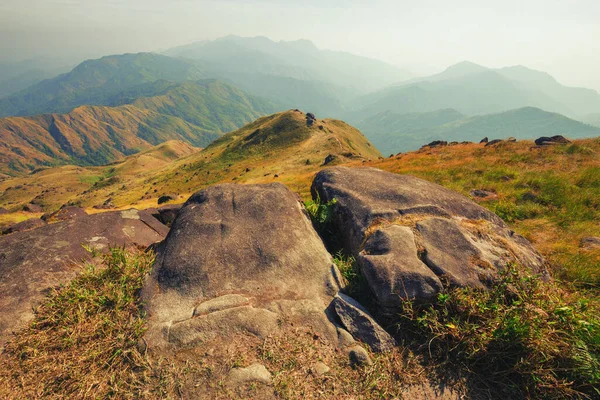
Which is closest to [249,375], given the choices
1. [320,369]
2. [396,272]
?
[320,369]

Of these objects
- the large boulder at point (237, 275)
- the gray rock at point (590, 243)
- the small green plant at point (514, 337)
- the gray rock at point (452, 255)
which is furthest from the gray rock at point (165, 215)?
the gray rock at point (590, 243)

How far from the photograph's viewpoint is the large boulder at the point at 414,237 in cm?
632

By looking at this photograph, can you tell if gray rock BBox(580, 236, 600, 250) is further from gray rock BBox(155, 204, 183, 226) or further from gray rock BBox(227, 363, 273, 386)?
gray rock BBox(155, 204, 183, 226)

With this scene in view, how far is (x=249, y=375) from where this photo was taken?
16.3 feet

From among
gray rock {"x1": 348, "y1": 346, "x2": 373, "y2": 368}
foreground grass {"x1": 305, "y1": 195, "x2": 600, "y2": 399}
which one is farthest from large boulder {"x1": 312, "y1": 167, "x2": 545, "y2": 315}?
gray rock {"x1": 348, "y1": 346, "x2": 373, "y2": 368}

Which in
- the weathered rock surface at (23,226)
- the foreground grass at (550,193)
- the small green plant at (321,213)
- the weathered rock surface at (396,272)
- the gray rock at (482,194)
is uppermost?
the weathered rock surface at (396,272)

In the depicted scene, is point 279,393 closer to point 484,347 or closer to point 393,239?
point 484,347

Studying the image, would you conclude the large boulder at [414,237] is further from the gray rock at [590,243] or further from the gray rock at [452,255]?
the gray rock at [590,243]

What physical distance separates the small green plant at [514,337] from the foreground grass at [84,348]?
5.43 meters

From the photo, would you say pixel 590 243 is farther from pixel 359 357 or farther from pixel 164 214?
pixel 164 214

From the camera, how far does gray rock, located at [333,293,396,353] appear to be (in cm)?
575

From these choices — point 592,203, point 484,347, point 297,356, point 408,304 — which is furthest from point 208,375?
point 592,203

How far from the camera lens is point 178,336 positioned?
A: 5.56 meters

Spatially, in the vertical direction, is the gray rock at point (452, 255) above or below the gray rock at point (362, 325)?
above
